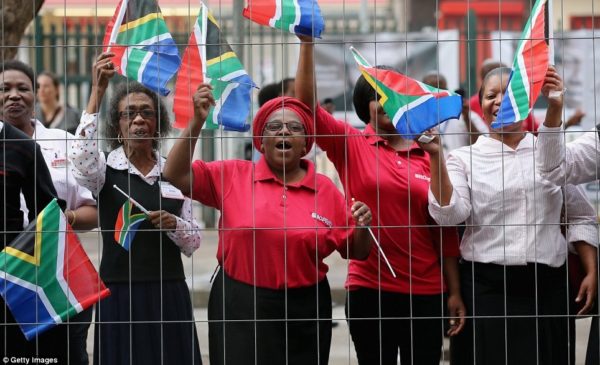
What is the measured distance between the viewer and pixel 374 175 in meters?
4.88

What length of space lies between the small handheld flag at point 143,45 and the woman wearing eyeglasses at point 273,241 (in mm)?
240

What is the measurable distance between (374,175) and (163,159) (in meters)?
0.88

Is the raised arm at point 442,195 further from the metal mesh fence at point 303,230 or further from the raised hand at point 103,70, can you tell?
the raised hand at point 103,70

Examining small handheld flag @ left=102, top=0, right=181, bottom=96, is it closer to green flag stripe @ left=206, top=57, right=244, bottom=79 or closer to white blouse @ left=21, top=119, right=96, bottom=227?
green flag stripe @ left=206, top=57, right=244, bottom=79

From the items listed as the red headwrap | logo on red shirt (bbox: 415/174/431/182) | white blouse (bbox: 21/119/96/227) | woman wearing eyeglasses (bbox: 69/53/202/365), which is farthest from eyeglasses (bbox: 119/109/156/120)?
logo on red shirt (bbox: 415/174/431/182)

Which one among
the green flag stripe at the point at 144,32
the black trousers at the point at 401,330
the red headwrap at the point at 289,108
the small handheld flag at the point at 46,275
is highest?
the green flag stripe at the point at 144,32

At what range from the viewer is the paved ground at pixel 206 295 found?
266 inches

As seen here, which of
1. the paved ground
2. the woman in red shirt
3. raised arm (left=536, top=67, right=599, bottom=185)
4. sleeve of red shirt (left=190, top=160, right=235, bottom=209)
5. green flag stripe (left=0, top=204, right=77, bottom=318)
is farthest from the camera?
the paved ground

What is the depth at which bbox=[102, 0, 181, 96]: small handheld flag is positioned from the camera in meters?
4.51

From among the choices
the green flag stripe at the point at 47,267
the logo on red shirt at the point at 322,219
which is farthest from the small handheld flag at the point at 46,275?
the logo on red shirt at the point at 322,219

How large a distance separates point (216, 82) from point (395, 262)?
3.38ft

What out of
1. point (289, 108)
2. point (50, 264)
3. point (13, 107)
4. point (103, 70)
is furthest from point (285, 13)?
point (13, 107)

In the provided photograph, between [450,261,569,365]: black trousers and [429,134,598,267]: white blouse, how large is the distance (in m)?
0.06

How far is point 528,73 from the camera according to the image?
4.42 m
